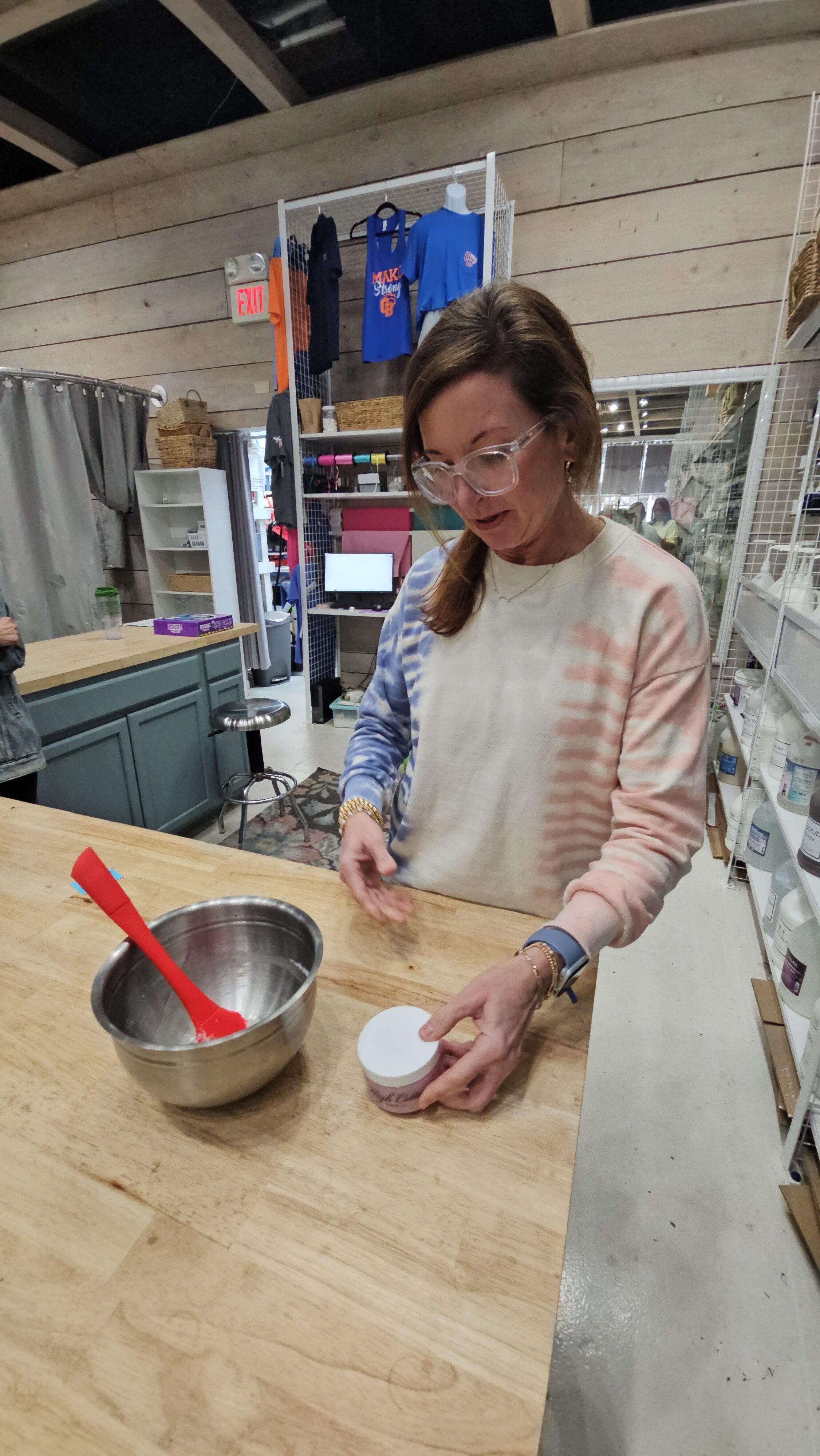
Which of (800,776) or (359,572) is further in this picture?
(359,572)

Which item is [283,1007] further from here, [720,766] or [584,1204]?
[720,766]

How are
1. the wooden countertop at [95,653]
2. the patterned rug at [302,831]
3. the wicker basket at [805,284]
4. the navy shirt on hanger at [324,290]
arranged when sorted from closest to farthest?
the wicker basket at [805,284] < the wooden countertop at [95,653] < the patterned rug at [302,831] < the navy shirt on hanger at [324,290]

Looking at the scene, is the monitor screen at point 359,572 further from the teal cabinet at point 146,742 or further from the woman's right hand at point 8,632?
the woman's right hand at point 8,632

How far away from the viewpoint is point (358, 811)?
94 cm

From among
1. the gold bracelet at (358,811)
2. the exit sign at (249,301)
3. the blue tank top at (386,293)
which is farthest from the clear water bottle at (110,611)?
the gold bracelet at (358,811)

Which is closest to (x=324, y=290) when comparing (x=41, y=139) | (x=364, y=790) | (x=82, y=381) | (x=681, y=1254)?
(x=82, y=381)

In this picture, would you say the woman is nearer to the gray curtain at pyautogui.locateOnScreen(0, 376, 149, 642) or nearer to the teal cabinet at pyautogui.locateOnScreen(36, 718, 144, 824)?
the teal cabinet at pyautogui.locateOnScreen(36, 718, 144, 824)

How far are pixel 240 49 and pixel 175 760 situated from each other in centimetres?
341

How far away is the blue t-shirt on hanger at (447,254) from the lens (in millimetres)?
2943

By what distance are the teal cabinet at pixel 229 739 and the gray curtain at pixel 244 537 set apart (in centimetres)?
213

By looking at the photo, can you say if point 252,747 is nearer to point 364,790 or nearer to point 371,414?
point 371,414

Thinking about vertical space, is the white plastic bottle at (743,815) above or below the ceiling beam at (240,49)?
below

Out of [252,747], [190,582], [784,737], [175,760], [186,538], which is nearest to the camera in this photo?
[784,737]

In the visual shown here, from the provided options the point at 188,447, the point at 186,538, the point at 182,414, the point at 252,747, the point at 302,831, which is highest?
the point at 182,414
